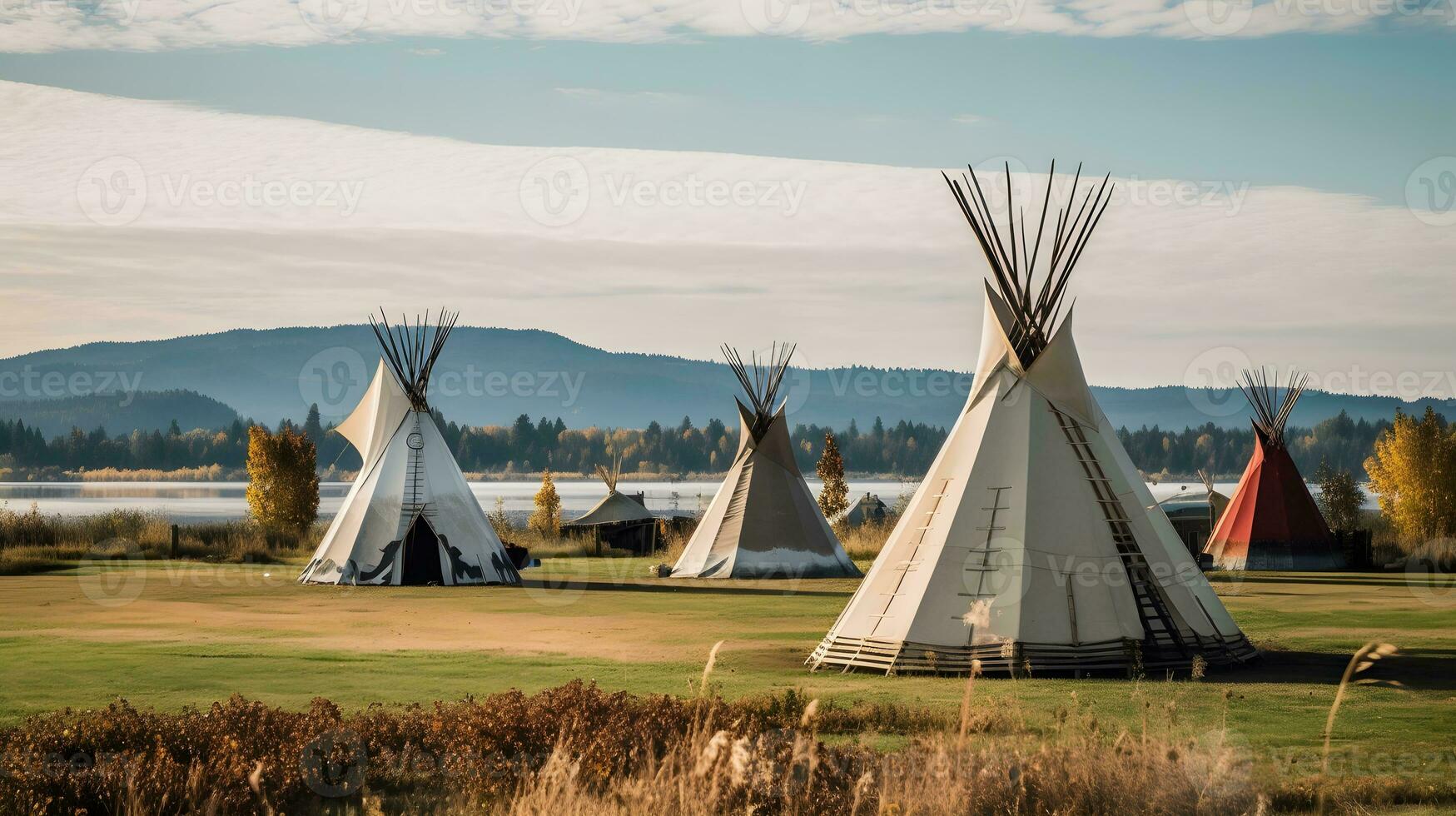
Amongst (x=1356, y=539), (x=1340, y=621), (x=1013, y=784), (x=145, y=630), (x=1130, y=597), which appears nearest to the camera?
(x=1013, y=784)

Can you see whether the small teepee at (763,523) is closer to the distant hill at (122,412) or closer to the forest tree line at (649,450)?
the forest tree line at (649,450)

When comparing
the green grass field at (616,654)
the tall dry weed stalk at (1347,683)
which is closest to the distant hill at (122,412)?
the green grass field at (616,654)

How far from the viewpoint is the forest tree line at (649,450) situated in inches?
4653

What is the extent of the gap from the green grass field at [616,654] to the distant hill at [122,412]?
157885 millimetres

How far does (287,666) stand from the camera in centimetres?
1255

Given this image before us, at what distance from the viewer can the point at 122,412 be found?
6919 inches

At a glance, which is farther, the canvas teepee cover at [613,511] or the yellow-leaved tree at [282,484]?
the canvas teepee cover at [613,511]

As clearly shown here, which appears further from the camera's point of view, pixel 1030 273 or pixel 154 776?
pixel 1030 273

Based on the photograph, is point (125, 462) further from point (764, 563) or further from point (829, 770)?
point (829, 770)

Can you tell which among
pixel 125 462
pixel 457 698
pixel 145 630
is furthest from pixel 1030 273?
pixel 125 462

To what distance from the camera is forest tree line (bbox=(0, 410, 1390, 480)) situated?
11819 centimetres

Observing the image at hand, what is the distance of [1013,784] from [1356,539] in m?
26.2

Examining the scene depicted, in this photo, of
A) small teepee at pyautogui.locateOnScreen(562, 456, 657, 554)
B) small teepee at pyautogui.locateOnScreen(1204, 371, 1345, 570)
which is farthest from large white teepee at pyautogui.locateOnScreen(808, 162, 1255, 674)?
small teepee at pyautogui.locateOnScreen(562, 456, 657, 554)

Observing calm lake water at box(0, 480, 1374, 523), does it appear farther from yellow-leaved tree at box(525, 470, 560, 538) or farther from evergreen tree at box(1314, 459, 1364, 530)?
yellow-leaved tree at box(525, 470, 560, 538)
